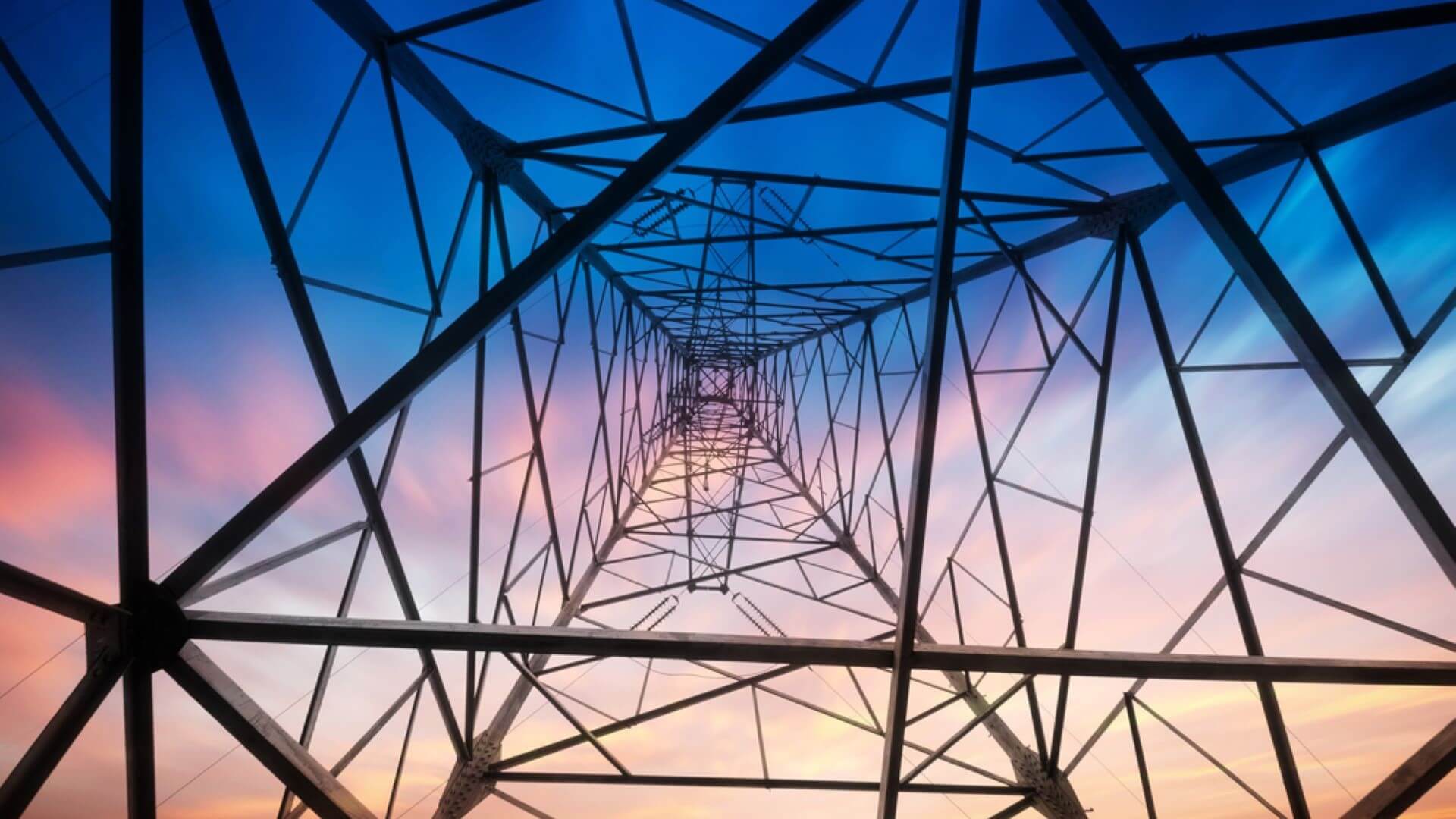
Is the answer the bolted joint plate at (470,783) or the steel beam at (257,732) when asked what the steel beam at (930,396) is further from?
the bolted joint plate at (470,783)

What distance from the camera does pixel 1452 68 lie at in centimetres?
384

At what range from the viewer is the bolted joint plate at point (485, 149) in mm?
5930

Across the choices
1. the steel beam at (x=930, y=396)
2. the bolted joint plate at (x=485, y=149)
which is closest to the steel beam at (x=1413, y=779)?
the steel beam at (x=930, y=396)

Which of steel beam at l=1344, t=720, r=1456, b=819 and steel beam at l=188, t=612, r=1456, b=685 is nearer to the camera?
steel beam at l=1344, t=720, r=1456, b=819

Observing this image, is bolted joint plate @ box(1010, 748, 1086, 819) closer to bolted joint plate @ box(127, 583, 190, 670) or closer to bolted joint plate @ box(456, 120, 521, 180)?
bolted joint plate @ box(127, 583, 190, 670)

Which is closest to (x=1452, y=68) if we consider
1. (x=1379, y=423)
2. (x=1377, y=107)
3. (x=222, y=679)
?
(x=1377, y=107)

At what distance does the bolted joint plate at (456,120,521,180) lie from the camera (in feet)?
19.5

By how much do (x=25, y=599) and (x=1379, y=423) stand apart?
719cm

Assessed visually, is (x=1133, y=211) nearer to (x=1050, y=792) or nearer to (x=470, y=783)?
(x=1050, y=792)

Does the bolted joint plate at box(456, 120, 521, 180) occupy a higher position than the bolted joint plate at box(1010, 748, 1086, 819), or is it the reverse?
the bolted joint plate at box(456, 120, 521, 180)

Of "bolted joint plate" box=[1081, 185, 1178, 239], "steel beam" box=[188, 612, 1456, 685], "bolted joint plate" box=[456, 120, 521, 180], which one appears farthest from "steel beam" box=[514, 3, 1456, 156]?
"steel beam" box=[188, 612, 1456, 685]

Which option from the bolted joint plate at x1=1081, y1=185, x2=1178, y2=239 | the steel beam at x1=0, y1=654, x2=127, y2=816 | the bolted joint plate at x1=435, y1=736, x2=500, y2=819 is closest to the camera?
the steel beam at x1=0, y1=654, x2=127, y2=816

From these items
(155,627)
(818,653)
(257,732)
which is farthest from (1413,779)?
(155,627)

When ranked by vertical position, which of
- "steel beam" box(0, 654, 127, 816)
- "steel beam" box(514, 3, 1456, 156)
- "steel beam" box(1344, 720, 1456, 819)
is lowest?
"steel beam" box(1344, 720, 1456, 819)
